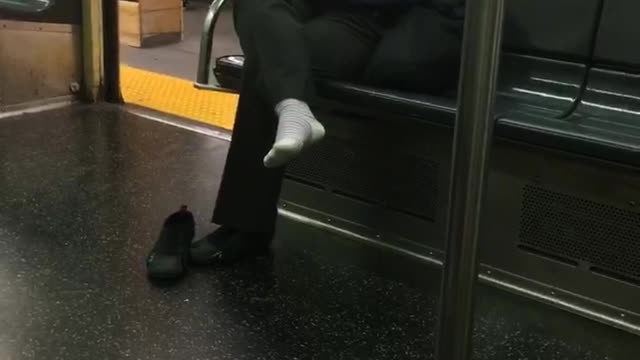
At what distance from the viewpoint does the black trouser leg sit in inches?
63.4

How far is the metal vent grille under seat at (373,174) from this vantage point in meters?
1.79

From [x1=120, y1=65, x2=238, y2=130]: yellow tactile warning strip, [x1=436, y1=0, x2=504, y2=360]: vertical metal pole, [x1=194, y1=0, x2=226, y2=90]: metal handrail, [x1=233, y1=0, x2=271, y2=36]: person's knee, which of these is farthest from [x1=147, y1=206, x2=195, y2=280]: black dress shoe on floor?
[x1=120, y1=65, x2=238, y2=130]: yellow tactile warning strip

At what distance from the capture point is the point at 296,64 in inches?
63.2

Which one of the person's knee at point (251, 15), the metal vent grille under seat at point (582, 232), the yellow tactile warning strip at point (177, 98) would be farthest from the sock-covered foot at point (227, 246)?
the yellow tactile warning strip at point (177, 98)

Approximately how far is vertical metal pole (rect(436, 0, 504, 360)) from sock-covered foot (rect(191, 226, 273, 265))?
101 centimetres

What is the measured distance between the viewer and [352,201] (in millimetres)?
1935

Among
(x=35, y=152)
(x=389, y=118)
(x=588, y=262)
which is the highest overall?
(x=389, y=118)

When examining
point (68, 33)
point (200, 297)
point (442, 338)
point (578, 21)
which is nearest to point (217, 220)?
point (200, 297)

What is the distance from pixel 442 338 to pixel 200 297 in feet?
2.92

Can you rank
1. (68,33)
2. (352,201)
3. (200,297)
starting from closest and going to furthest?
(200,297) → (352,201) → (68,33)

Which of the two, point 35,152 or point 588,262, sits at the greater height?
point 588,262

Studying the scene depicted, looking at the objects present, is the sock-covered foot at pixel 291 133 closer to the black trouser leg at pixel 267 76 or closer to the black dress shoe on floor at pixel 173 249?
the black trouser leg at pixel 267 76

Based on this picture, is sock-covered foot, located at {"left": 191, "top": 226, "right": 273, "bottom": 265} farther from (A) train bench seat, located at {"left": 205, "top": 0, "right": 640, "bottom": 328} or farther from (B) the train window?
(B) the train window

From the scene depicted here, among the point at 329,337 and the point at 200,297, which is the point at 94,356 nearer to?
the point at 200,297
